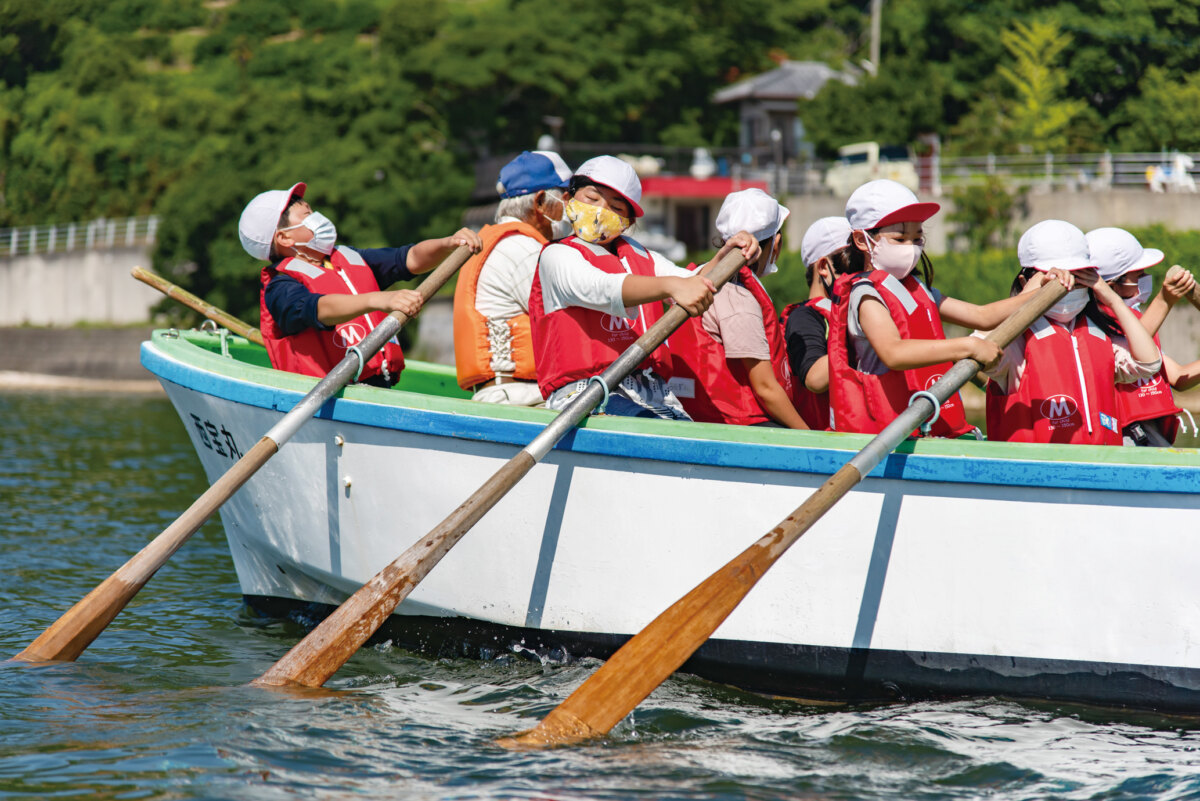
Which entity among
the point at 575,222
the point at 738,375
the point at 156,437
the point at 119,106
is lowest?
the point at 156,437

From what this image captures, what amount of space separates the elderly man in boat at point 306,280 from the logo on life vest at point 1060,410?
243 centimetres

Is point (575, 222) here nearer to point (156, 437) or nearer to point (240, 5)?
point (156, 437)

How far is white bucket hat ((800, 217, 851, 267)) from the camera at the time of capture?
202 inches

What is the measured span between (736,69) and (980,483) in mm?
36913

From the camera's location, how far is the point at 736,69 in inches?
1558

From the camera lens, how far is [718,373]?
16.4 feet

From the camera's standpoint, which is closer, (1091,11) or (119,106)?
(1091,11)

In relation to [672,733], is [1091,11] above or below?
above

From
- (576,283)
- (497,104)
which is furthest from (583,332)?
(497,104)

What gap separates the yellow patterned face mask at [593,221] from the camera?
4727mm

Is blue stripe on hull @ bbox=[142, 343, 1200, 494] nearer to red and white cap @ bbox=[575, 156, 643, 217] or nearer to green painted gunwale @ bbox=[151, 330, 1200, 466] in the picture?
green painted gunwale @ bbox=[151, 330, 1200, 466]

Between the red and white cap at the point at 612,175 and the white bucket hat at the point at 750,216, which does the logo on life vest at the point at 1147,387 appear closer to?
the white bucket hat at the point at 750,216

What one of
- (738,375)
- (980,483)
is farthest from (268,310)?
(980,483)

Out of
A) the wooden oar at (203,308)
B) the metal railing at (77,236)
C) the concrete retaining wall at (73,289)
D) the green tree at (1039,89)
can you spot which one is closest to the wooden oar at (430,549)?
the wooden oar at (203,308)
